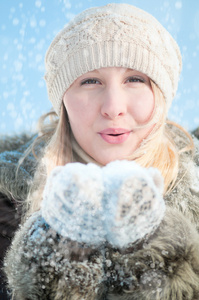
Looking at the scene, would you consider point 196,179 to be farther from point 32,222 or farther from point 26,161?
point 26,161

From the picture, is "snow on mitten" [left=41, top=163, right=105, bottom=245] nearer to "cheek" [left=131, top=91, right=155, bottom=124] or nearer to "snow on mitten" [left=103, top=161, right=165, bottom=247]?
"snow on mitten" [left=103, top=161, right=165, bottom=247]

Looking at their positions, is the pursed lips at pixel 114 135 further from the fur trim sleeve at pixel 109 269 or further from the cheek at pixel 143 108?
the fur trim sleeve at pixel 109 269

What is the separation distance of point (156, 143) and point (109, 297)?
2.78 feet

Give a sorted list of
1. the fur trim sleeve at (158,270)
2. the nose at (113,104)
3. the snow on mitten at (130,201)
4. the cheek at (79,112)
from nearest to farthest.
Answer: the snow on mitten at (130,201), the fur trim sleeve at (158,270), the nose at (113,104), the cheek at (79,112)

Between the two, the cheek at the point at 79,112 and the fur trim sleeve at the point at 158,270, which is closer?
the fur trim sleeve at the point at 158,270

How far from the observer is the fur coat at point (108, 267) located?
919 millimetres

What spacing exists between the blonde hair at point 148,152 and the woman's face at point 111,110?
0.14ft

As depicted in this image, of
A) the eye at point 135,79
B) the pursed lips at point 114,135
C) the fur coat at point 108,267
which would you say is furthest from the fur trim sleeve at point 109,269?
the eye at point 135,79

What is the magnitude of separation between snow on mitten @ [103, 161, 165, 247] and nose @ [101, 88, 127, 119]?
46 cm

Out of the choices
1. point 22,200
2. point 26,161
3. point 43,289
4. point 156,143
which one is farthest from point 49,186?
point 26,161

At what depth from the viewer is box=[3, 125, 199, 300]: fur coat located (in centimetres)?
92

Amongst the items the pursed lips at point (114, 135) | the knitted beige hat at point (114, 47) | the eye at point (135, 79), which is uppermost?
the knitted beige hat at point (114, 47)

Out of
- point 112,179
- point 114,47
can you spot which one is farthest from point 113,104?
point 112,179

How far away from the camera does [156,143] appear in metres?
1.60
